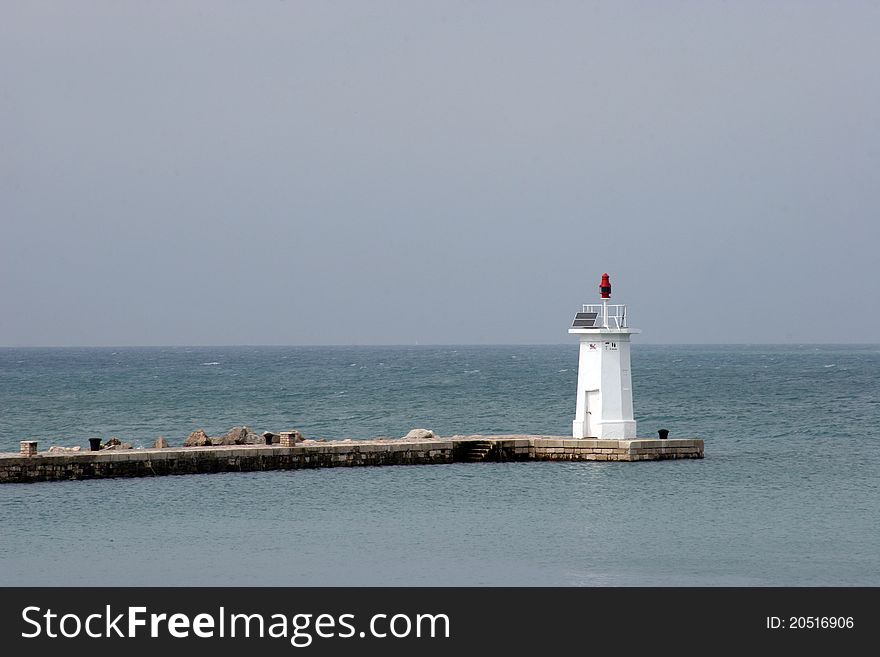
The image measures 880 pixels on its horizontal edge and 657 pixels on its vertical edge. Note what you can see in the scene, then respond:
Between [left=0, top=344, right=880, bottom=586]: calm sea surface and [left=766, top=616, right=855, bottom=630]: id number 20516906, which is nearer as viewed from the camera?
[left=766, top=616, right=855, bottom=630]: id number 20516906

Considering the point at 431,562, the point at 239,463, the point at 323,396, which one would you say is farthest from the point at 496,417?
the point at 431,562

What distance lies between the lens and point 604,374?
37.5 metres

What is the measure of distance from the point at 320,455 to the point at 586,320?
320 inches

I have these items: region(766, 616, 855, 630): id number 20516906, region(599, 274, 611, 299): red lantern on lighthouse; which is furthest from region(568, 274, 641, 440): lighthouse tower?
region(766, 616, 855, 630): id number 20516906

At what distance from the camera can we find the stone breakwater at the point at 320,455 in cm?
3403

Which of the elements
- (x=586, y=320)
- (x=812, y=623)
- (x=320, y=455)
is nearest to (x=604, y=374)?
(x=586, y=320)

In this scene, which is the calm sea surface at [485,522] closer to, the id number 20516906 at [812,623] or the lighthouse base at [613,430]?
the lighthouse base at [613,430]

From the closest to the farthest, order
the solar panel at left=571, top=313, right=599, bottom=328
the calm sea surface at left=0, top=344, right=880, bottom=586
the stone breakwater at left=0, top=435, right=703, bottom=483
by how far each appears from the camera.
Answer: the calm sea surface at left=0, top=344, right=880, bottom=586 < the stone breakwater at left=0, top=435, right=703, bottom=483 < the solar panel at left=571, top=313, right=599, bottom=328

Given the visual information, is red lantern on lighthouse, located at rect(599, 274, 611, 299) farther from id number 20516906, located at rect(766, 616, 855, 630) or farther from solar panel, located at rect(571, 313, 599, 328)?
id number 20516906, located at rect(766, 616, 855, 630)

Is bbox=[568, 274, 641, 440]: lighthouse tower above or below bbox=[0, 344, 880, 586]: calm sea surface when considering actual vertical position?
above

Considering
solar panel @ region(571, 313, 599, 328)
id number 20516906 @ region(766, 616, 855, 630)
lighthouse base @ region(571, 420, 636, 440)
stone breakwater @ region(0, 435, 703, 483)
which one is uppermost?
solar panel @ region(571, 313, 599, 328)

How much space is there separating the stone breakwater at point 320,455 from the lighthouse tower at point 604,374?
0.60 m

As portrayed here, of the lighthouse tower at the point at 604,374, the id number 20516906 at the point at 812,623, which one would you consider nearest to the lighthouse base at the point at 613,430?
the lighthouse tower at the point at 604,374

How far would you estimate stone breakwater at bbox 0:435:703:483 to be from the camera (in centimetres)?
3403
